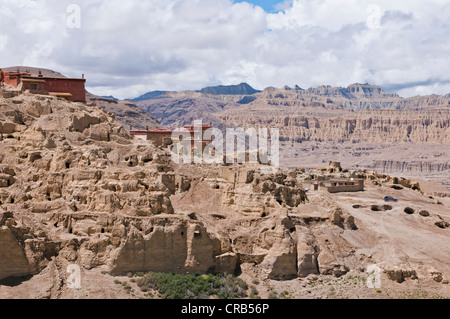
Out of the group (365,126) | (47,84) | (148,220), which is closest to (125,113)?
(47,84)

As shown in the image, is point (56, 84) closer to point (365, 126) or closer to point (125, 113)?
point (125, 113)

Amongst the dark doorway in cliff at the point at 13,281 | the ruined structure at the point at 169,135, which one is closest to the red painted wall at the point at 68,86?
the ruined structure at the point at 169,135

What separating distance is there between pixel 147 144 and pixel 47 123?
6997 millimetres

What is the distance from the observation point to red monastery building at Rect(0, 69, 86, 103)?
143ft

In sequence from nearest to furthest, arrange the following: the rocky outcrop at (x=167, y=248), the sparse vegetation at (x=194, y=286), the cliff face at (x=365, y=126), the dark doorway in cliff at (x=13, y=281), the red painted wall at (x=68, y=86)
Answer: the dark doorway in cliff at (x=13, y=281), the sparse vegetation at (x=194, y=286), the rocky outcrop at (x=167, y=248), the red painted wall at (x=68, y=86), the cliff face at (x=365, y=126)

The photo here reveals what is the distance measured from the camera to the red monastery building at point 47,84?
4362cm

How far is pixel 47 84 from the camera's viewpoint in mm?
A: 44969

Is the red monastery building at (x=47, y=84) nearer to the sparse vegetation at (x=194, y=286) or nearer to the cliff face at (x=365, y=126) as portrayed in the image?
the sparse vegetation at (x=194, y=286)

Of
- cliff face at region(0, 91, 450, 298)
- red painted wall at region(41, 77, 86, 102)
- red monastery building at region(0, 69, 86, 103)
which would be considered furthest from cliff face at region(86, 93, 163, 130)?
cliff face at region(0, 91, 450, 298)

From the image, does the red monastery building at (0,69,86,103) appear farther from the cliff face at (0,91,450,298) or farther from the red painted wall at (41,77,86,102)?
the cliff face at (0,91,450,298)

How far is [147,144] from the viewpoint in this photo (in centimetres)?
4181
